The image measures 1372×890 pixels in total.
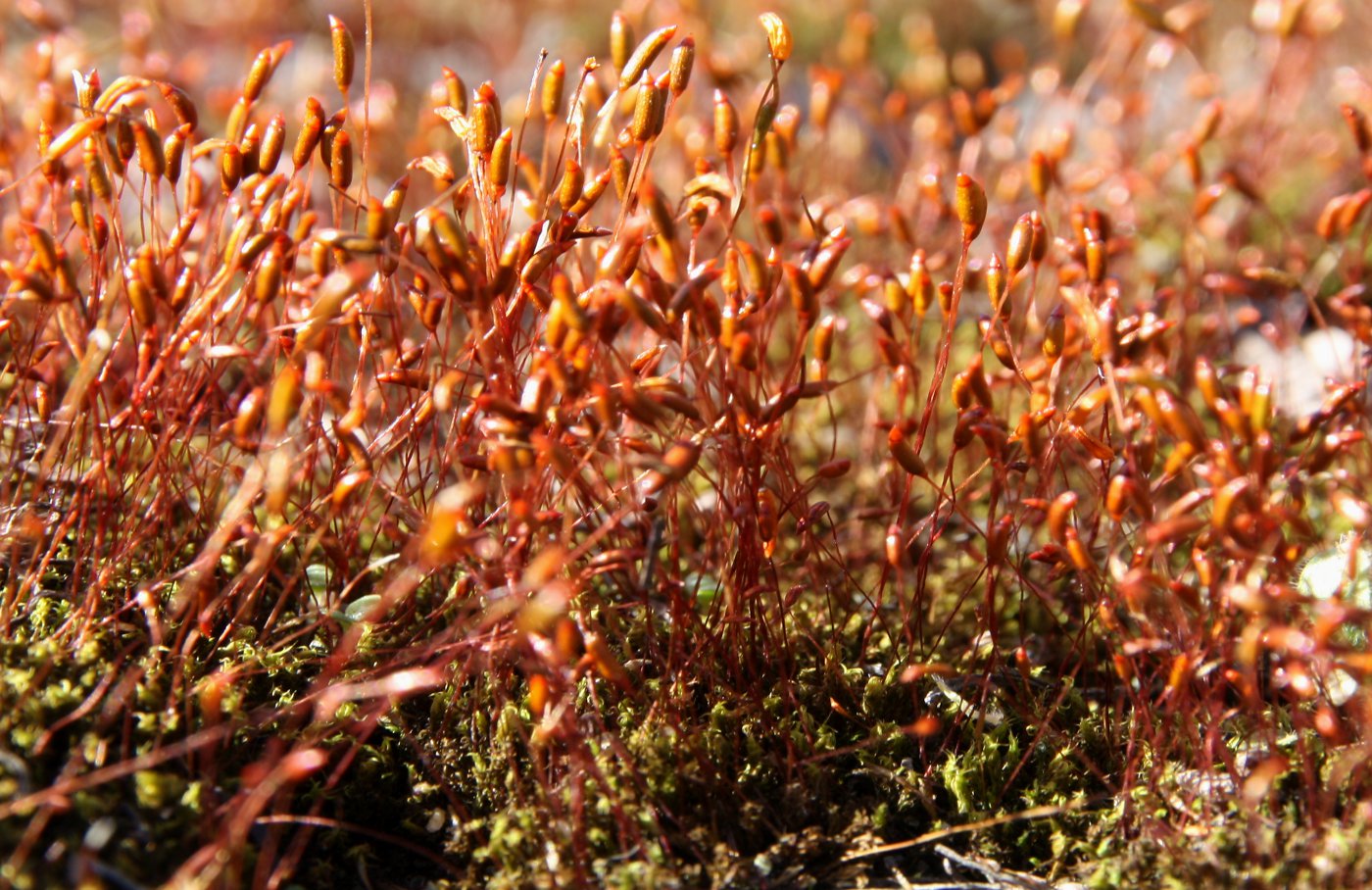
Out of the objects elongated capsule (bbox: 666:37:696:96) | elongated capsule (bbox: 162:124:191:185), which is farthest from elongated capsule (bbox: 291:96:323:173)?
elongated capsule (bbox: 666:37:696:96)

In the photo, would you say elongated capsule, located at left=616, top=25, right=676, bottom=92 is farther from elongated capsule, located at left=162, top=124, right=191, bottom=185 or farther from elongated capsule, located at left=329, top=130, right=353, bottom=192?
elongated capsule, located at left=162, top=124, right=191, bottom=185

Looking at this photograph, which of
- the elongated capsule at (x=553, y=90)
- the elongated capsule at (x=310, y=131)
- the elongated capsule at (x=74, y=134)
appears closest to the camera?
the elongated capsule at (x=74, y=134)

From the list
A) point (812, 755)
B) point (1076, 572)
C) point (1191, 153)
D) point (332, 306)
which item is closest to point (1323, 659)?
point (1076, 572)

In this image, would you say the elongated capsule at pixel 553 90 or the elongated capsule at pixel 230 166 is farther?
the elongated capsule at pixel 553 90

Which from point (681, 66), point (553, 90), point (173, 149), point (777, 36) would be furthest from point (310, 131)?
point (777, 36)

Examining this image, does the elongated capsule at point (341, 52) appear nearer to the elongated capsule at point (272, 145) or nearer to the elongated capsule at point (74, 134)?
the elongated capsule at point (272, 145)

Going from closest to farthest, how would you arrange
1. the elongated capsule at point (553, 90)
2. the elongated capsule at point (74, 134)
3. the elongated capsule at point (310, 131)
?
the elongated capsule at point (74, 134)
the elongated capsule at point (310, 131)
the elongated capsule at point (553, 90)

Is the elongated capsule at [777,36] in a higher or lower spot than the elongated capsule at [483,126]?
higher

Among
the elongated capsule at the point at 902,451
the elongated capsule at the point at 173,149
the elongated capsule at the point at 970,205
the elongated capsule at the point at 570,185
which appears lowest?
the elongated capsule at the point at 902,451

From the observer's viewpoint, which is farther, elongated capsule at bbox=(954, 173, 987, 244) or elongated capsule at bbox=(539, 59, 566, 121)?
elongated capsule at bbox=(539, 59, 566, 121)

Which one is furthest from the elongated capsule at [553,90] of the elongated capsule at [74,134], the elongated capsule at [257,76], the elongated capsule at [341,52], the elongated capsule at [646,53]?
the elongated capsule at [74,134]

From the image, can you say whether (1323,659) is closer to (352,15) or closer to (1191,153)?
(1191,153)

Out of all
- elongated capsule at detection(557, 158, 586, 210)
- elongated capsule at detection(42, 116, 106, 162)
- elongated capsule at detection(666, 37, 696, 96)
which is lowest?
elongated capsule at detection(557, 158, 586, 210)
